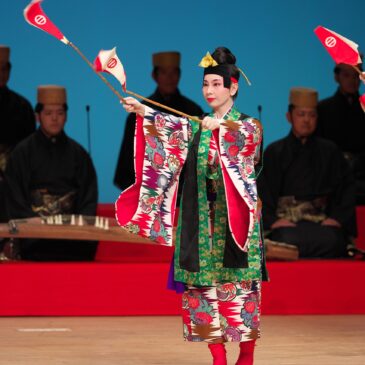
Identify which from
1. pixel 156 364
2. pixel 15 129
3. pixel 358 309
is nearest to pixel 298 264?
pixel 358 309

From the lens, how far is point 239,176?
4.86 meters

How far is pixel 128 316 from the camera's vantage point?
6859mm

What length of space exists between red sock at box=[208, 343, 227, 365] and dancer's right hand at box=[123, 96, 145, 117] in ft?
3.31

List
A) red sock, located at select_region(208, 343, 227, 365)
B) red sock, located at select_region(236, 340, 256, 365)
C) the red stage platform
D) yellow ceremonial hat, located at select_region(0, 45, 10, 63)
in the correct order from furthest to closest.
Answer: yellow ceremonial hat, located at select_region(0, 45, 10, 63), the red stage platform, red sock, located at select_region(236, 340, 256, 365), red sock, located at select_region(208, 343, 227, 365)

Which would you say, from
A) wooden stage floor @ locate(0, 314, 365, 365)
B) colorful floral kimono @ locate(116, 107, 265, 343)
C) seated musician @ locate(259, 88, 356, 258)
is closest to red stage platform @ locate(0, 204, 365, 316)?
wooden stage floor @ locate(0, 314, 365, 365)

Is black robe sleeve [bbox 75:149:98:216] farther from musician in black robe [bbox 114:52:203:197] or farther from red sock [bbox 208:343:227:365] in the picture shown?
red sock [bbox 208:343:227:365]

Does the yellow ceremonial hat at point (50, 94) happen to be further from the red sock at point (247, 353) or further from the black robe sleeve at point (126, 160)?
the red sock at point (247, 353)

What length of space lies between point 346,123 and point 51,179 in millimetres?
2394

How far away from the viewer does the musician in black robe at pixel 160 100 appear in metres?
8.41

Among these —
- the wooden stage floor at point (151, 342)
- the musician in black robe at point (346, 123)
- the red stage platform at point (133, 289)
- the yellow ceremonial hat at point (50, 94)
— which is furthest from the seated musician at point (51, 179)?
the musician in black robe at point (346, 123)

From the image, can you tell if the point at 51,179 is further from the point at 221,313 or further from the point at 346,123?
the point at 221,313

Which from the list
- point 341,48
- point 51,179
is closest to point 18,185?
point 51,179

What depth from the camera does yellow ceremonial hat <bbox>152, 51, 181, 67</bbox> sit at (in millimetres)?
8358

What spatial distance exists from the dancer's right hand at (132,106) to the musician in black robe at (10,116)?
366cm
